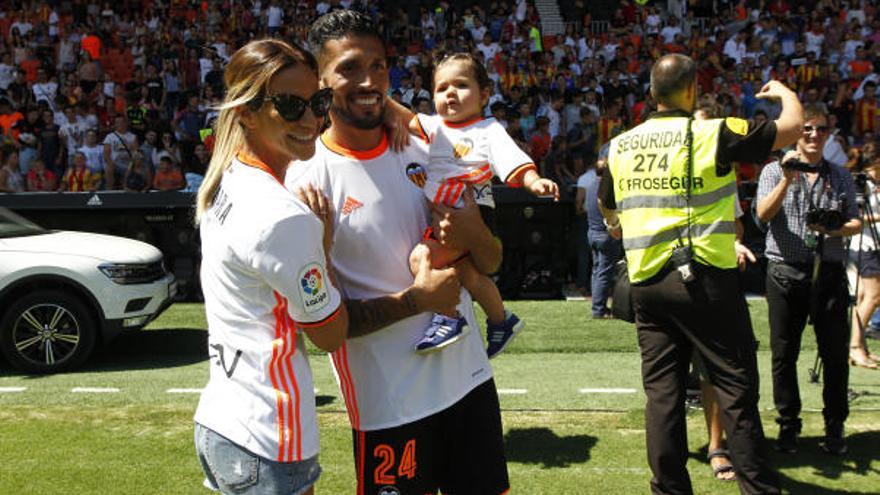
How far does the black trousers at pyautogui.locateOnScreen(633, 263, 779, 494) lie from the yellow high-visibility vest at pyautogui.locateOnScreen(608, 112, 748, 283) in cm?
10

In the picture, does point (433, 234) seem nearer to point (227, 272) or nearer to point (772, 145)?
point (227, 272)

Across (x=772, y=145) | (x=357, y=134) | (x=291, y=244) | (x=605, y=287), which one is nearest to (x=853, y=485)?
(x=772, y=145)

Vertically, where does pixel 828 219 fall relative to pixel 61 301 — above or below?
above

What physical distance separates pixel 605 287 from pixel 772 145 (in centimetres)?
629

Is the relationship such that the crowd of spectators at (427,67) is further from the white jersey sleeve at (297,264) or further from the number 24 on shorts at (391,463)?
the white jersey sleeve at (297,264)

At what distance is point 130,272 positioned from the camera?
852 centimetres

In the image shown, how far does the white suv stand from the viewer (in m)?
8.16

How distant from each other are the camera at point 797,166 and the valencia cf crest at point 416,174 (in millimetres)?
2855

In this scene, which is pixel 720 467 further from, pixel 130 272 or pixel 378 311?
pixel 130 272

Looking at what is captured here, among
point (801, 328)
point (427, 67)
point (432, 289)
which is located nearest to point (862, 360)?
point (801, 328)

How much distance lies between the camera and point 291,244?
2.21 meters

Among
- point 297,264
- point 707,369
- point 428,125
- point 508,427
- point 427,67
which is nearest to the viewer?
point 297,264

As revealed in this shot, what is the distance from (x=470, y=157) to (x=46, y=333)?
599cm

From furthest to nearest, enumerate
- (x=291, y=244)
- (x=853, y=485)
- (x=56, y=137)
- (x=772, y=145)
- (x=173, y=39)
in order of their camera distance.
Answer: (x=173, y=39) → (x=56, y=137) → (x=853, y=485) → (x=772, y=145) → (x=291, y=244)
